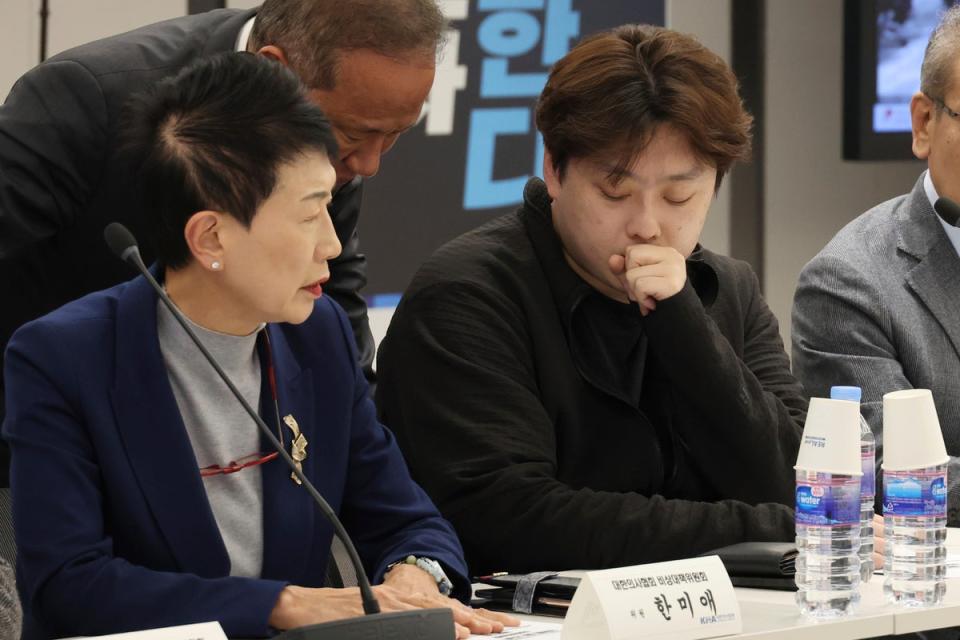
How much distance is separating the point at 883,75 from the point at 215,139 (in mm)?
3193

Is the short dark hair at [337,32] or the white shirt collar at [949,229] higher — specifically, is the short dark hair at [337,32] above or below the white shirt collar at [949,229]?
above

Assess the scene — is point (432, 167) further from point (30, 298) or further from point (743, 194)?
point (30, 298)

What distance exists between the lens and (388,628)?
143 centimetres

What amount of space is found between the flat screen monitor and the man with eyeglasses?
69.6 inches

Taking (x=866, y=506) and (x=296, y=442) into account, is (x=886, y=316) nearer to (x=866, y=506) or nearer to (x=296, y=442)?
(x=866, y=506)

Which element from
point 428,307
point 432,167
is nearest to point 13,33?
point 432,167

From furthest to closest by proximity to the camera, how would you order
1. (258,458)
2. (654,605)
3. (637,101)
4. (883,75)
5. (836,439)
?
(883,75) → (637,101) → (258,458) → (836,439) → (654,605)

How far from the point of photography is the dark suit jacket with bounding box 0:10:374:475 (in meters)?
2.17

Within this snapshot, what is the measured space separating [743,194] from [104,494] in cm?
344

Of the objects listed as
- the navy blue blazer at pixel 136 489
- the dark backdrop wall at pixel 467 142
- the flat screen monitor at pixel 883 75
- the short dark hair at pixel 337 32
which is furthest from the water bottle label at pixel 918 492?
the flat screen monitor at pixel 883 75

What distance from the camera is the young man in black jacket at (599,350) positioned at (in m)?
2.01


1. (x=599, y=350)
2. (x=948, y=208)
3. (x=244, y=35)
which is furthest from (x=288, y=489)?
(x=948, y=208)

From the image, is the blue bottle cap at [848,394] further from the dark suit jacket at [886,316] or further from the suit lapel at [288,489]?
the dark suit jacket at [886,316]

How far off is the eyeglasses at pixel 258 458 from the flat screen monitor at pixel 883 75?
307cm
